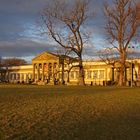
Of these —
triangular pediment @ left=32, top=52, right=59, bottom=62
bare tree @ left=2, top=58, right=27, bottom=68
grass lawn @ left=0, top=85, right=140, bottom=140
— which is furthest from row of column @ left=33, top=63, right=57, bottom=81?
grass lawn @ left=0, top=85, right=140, bottom=140

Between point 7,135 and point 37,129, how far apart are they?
1531 millimetres

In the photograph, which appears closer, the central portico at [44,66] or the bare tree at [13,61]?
the central portico at [44,66]

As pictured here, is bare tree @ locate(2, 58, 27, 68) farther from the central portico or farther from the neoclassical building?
the central portico

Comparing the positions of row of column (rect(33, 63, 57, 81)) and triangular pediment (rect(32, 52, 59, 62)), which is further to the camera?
triangular pediment (rect(32, 52, 59, 62))

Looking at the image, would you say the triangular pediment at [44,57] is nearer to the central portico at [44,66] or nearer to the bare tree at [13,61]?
the central portico at [44,66]

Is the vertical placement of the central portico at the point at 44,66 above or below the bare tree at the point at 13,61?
below

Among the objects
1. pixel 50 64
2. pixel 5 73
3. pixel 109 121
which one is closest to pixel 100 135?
pixel 109 121

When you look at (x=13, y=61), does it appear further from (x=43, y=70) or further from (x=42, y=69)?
(x=43, y=70)

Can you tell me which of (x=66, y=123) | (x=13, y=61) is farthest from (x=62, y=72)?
(x=66, y=123)

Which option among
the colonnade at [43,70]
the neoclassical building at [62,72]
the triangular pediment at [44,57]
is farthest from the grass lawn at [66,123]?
the triangular pediment at [44,57]

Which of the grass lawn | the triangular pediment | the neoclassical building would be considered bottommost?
the grass lawn

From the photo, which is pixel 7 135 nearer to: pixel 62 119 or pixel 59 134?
pixel 59 134

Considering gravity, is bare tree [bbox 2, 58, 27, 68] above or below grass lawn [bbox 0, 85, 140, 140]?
above

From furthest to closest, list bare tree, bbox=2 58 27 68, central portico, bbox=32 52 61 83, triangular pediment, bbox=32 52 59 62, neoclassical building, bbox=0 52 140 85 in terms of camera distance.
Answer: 1. bare tree, bbox=2 58 27 68
2. triangular pediment, bbox=32 52 59 62
3. central portico, bbox=32 52 61 83
4. neoclassical building, bbox=0 52 140 85
